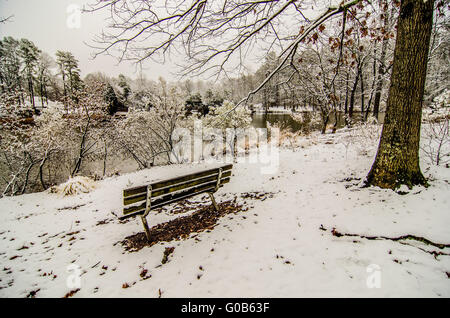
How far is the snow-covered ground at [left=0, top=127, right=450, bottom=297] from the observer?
6.66ft

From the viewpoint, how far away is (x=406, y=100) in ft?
10.1

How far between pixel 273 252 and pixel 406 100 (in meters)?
3.20

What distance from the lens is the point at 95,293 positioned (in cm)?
226

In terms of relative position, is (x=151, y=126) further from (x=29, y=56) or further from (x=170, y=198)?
(x=29, y=56)

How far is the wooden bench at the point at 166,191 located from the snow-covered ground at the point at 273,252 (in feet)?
0.91

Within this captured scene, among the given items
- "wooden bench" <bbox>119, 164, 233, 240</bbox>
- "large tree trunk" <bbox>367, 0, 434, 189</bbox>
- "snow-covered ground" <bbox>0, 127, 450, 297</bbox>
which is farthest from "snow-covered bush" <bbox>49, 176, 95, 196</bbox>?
"large tree trunk" <bbox>367, 0, 434, 189</bbox>

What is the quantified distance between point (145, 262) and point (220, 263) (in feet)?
3.67

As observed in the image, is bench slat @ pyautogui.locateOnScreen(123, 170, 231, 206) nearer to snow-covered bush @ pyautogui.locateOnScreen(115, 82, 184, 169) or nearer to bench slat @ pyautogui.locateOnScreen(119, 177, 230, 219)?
bench slat @ pyautogui.locateOnScreen(119, 177, 230, 219)

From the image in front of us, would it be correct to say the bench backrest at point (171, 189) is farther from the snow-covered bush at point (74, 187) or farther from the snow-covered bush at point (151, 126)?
the snow-covered bush at point (151, 126)

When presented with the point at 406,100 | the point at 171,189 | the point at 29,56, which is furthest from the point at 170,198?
the point at 29,56

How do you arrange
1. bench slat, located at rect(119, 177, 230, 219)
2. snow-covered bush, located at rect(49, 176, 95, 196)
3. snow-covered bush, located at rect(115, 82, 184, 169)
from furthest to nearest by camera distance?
snow-covered bush, located at rect(115, 82, 184, 169) < snow-covered bush, located at rect(49, 176, 95, 196) < bench slat, located at rect(119, 177, 230, 219)

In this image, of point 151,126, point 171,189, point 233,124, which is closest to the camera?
point 171,189

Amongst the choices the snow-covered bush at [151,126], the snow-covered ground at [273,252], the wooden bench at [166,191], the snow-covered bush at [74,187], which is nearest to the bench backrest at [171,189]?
the wooden bench at [166,191]
